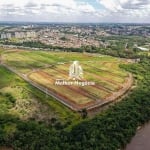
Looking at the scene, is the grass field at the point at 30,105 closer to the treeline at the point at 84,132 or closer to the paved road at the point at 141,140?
the treeline at the point at 84,132

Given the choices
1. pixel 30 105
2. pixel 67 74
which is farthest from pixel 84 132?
pixel 67 74

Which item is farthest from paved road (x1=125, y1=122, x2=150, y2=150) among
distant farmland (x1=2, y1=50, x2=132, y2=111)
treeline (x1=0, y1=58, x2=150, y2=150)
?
distant farmland (x1=2, y1=50, x2=132, y2=111)

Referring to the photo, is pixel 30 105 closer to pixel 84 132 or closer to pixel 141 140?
pixel 84 132

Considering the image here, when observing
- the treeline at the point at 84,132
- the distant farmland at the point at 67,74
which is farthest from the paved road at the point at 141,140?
the distant farmland at the point at 67,74

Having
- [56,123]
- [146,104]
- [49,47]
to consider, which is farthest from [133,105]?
[49,47]

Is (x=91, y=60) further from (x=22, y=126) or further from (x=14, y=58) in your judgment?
(x=22, y=126)
